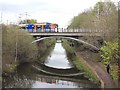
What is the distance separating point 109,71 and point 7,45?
445 inches

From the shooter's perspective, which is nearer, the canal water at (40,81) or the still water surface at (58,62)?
the canal water at (40,81)

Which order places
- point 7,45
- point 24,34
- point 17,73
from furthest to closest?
1. point 24,34
2. point 7,45
3. point 17,73

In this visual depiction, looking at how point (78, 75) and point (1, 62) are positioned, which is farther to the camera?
point (78, 75)

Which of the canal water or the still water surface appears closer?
the canal water

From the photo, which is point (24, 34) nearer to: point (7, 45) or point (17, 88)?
point (7, 45)

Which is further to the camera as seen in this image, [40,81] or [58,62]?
[58,62]

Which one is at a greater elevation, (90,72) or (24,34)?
(24,34)

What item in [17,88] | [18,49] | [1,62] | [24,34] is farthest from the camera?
[24,34]

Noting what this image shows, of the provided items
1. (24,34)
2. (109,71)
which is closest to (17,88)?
(109,71)

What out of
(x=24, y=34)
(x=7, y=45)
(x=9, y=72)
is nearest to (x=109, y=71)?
(x=9, y=72)

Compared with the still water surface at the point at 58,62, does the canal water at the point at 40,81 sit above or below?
above

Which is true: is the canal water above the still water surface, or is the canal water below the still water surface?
above

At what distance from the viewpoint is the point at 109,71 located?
23.2 metres

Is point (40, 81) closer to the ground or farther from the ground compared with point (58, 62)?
farther from the ground
